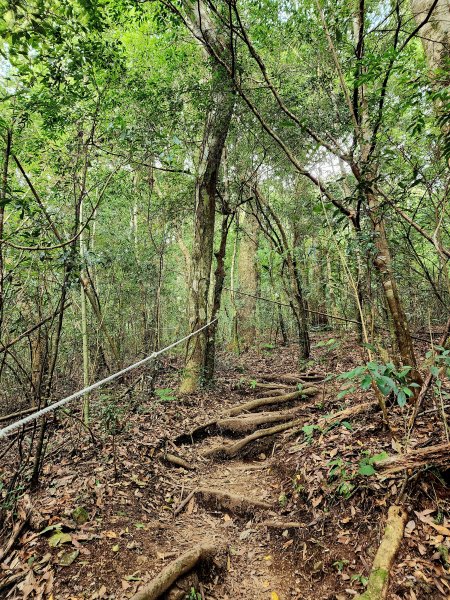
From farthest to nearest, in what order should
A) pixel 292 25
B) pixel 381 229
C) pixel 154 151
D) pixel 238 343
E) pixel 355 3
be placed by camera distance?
pixel 238 343, pixel 292 25, pixel 154 151, pixel 355 3, pixel 381 229

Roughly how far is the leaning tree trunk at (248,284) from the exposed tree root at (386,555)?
939cm

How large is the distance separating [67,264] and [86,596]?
289 cm

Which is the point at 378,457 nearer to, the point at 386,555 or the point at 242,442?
the point at 386,555

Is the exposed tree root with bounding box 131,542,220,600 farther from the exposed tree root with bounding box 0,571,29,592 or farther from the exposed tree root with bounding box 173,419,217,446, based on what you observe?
the exposed tree root with bounding box 173,419,217,446

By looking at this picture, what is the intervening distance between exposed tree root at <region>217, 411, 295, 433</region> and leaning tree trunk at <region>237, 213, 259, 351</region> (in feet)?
21.3

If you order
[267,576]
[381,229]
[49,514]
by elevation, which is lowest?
[267,576]

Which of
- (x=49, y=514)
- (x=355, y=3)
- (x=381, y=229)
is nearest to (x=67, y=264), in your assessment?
(x=49, y=514)

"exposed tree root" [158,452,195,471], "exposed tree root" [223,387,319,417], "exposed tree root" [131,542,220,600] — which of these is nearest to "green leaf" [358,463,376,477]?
"exposed tree root" [131,542,220,600]

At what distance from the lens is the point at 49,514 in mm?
3027

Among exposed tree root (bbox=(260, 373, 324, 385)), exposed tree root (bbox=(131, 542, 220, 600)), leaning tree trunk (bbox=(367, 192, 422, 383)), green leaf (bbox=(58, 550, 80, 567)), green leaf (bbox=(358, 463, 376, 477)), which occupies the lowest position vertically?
exposed tree root (bbox=(131, 542, 220, 600))

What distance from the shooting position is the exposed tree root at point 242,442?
4.93 metres

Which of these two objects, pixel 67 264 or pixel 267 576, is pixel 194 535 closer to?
pixel 267 576

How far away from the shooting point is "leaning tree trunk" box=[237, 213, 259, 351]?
1235 centimetres

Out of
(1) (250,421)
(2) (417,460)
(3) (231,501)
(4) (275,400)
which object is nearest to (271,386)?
(4) (275,400)
